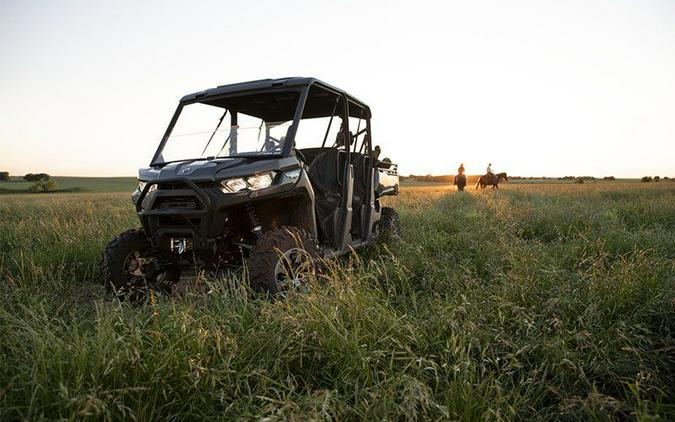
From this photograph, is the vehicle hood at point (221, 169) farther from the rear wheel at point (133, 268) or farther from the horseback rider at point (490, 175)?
the horseback rider at point (490, 175)

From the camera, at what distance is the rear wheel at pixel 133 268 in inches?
159

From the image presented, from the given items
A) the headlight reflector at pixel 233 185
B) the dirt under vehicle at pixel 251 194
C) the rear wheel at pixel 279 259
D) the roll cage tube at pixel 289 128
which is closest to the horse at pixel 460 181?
the dirt under vehicle at pixel 251 194

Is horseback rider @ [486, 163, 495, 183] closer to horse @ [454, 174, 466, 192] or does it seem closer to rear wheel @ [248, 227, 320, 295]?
horse @ [454, 174, 466, 192]

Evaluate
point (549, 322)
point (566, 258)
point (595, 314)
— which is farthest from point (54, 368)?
point (566, 258)

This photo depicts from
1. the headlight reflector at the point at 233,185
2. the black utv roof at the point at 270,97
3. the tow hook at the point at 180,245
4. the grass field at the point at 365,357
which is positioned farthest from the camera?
the black utv roof at the point at 270,97

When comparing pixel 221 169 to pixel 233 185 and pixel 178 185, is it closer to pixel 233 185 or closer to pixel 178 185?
pixel 233 185

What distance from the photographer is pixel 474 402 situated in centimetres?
187

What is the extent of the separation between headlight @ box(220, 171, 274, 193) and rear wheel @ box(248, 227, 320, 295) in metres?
0.42

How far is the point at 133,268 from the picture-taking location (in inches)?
167

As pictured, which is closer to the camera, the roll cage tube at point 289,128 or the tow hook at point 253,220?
the tow hook at point 253,220

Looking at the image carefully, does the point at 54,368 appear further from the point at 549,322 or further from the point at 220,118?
the point at 220,118

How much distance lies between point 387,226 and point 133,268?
13.5 feet

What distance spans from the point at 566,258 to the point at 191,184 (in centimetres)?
418

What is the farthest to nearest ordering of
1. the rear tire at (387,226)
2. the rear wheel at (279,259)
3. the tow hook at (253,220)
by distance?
the rear tire at (387,226), the tow hook at (253,220), the rear wheel at (279,259)
